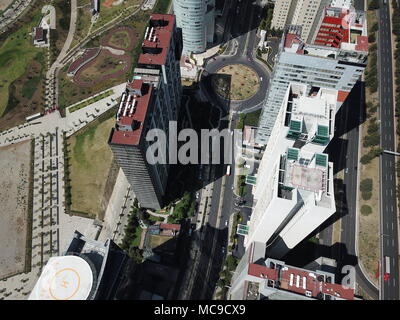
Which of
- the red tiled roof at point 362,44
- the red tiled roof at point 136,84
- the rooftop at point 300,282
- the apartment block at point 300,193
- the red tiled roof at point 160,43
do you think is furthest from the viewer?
the red tiled roof at point 160,43

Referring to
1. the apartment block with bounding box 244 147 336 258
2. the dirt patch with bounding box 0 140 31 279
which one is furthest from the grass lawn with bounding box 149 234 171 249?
the dirt patch with bounding box 0 140 31 279

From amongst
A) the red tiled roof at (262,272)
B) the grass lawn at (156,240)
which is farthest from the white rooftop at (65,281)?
the grass lawn at (156,240)

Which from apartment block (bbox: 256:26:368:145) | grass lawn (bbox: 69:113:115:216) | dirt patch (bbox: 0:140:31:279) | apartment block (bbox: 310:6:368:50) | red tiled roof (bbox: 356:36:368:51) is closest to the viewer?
apartment block (bbox: 256:26:368:145)

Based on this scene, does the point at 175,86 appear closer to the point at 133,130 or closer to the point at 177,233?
the point at 133,130

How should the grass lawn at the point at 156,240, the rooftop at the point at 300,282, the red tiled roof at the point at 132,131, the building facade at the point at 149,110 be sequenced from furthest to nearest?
the grass lawn at the point at 156,240 < the building facade at the point at 149,110 < the red tiled roof at the point at 132,131 < the rooftop at the point at 300,282

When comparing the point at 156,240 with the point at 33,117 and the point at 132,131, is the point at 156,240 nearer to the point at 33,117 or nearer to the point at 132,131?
the point at 132,131

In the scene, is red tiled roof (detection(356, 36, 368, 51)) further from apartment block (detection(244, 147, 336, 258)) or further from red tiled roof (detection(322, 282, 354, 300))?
red tiled roof (detection(322, 282, 354, 300))

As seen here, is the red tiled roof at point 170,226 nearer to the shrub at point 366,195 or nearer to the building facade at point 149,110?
the building facade at point 149,110
